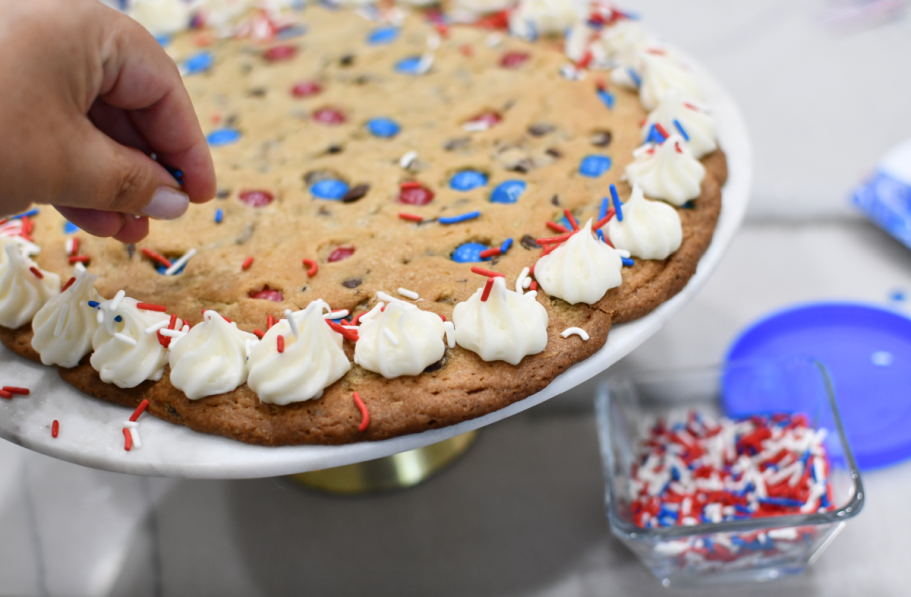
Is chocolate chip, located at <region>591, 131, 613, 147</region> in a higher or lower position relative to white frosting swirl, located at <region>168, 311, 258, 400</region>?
higher

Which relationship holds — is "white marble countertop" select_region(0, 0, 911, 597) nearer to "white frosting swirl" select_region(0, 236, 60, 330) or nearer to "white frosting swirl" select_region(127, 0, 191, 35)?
"white frosting swirl" select_region(0, 236, 60, 330)

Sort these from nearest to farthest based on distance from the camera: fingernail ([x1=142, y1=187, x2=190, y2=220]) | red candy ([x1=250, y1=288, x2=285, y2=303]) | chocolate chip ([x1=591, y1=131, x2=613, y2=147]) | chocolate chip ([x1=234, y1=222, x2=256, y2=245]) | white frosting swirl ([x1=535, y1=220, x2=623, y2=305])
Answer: fingernail ([x1=142, y1=187, x2=190, y2=220]) < white frosting swirl ([x1=535, y1=220, x2=623, y2=305]) < red candy ([x1=250, y1=288, x2=285, y2=303]) < chocolate chip ([x1=234, y1=222, x2=256, y2=245]) < chocolate chip ([x1=591, y1=131, x2=613, y2=147])

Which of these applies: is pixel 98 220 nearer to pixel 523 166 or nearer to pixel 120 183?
pixel 120 183

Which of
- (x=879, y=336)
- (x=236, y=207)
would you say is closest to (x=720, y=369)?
(x=879, y=336)

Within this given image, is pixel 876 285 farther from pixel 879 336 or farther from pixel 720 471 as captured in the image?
pixel 720 471

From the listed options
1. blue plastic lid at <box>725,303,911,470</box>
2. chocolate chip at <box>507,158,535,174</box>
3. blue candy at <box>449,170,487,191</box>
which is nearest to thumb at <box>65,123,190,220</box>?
blue candy at <box>449,170,487,191</box>

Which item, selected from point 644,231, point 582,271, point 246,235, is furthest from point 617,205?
point 246,235
